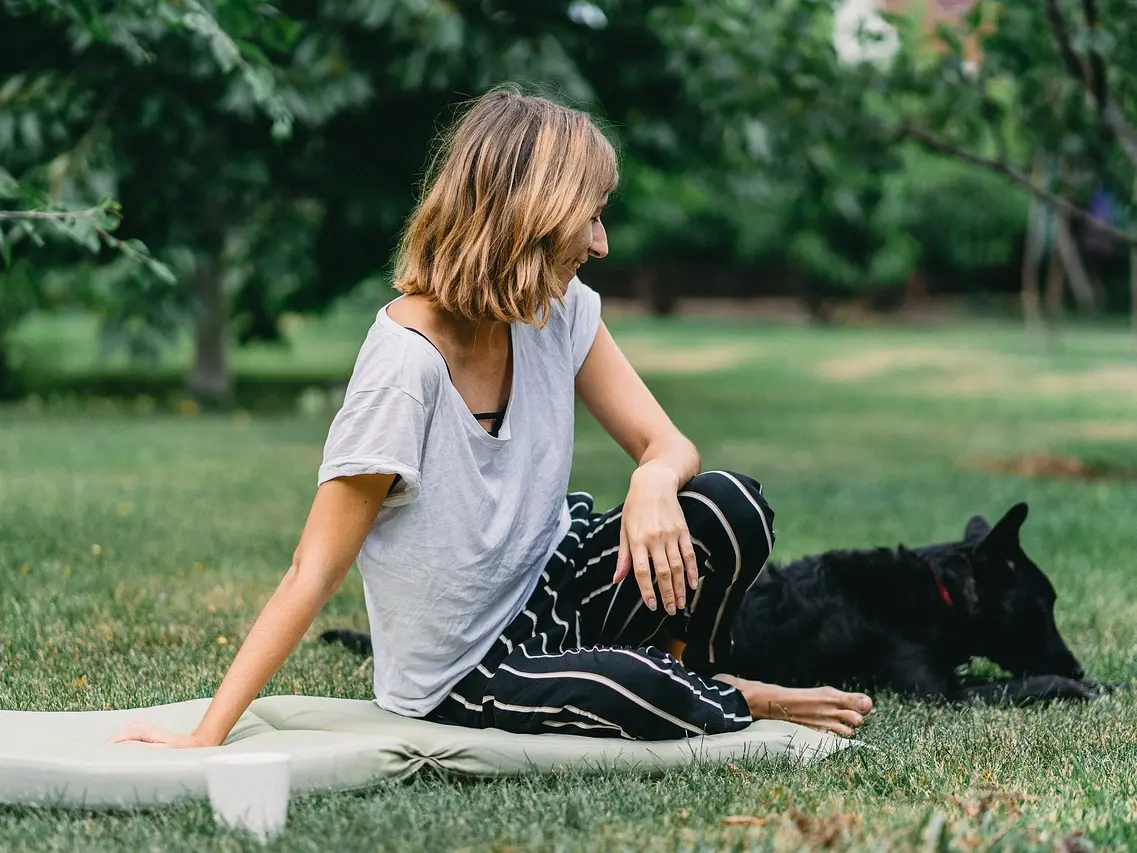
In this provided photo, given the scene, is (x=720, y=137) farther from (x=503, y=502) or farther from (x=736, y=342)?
(x=736, y=342)

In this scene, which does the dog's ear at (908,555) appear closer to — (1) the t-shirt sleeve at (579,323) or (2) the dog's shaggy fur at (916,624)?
(2) the dog's shaggy fur at (916,624)

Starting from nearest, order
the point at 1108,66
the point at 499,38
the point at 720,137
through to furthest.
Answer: the point at 1108,66 → the point at 499,38 → the point at 720,137

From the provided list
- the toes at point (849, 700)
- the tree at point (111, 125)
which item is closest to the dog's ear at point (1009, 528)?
the toes at point (849, 700)

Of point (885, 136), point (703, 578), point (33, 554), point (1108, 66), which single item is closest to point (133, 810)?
point (703, 578)

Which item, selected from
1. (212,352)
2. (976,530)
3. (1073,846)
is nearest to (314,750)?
(1073,846)

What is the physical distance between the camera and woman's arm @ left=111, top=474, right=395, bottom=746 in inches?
110

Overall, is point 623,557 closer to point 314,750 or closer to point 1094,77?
point 314,750

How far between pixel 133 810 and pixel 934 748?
1755 mm

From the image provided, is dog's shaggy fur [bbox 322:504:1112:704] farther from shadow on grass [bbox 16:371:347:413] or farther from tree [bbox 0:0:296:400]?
shadow on grass [bbox 16:371:347:413]

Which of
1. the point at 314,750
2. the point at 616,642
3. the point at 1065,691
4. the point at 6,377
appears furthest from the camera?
the point at 6,377

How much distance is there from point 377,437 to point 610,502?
471 cm

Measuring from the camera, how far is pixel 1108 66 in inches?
309

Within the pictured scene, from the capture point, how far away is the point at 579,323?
11.3 feet

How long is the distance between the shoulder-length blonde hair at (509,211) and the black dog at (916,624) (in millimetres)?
1363
